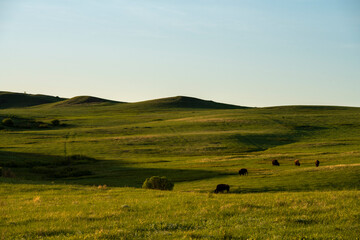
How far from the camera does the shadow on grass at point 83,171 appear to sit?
46253mm

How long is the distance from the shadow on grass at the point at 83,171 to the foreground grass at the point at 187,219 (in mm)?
25740

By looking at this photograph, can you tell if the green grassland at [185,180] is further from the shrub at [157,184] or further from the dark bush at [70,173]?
the shrub at [157,184]

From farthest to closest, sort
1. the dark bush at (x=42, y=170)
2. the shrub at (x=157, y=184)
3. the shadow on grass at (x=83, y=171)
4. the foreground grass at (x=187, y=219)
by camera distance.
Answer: the dark bush at (x=42, y=170), the shadow on grass at (x=83, y=171), the shrub at (x=157, y=184), the foreground grass at (x=187, y=219)

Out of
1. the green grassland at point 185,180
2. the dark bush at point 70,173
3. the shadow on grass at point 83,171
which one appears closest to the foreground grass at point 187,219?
the green grassland at point 185,180

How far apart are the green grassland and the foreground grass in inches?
1.6

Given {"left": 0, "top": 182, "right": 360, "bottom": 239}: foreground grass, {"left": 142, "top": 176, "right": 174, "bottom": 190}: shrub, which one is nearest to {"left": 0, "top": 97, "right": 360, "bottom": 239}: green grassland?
{"left": 0, "top": 182, "right": 360, "bottom": 239}: foreground grass

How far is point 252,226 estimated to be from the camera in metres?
11.9

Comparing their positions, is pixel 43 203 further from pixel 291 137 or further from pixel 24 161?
pixel 291 137

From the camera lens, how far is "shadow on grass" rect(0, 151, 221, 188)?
46253 millimetres

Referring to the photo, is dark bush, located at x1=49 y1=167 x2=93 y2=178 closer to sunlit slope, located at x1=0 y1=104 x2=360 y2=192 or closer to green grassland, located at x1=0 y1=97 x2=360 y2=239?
green grassland, located at x1=0 y1=97 x2=360 y2=239

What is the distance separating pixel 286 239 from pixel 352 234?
7.24 feet

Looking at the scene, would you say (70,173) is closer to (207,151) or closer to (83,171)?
(83,171)

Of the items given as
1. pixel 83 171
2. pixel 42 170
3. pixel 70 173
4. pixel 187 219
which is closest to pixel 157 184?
pixel 187 219

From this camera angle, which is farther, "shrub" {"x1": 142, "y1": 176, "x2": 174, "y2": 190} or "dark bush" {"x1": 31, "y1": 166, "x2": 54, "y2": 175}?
"dark bush" {"x1": 31, "y1": 166, "x2": 54, "y2": 175}
